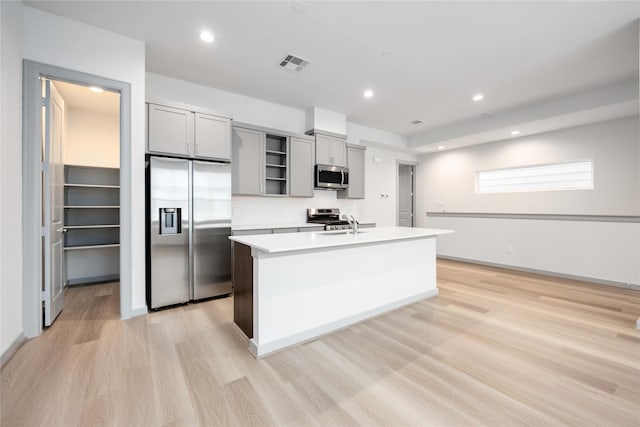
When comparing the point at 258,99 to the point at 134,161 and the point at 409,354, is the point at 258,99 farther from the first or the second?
the point at 409,354

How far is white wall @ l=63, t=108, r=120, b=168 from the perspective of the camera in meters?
4.01

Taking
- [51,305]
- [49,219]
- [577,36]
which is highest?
[577,36]

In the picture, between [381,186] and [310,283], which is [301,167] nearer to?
[381,186]

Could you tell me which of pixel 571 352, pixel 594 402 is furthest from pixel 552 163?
pixel 594 402

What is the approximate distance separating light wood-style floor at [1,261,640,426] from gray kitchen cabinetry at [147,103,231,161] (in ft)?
6.13

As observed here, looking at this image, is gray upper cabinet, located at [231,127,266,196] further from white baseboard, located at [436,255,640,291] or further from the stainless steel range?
white baseboard, located at [436,255,640,291]

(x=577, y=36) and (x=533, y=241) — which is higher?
(x=577, y=36)

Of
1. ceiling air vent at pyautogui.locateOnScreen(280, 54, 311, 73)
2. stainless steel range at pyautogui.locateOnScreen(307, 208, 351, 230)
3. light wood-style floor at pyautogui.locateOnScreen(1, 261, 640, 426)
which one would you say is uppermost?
ceiling air vent at pyautogui.locateOnScreen(280, 54, 311, 73)

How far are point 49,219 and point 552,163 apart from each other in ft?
23.6

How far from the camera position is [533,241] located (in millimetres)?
4934

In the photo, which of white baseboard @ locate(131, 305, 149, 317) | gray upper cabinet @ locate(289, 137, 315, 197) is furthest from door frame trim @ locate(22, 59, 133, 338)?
gray upper cabinet @ locate(289, 137, 315, 197)

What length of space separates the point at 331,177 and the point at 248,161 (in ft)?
5.04

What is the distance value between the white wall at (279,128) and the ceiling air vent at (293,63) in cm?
114

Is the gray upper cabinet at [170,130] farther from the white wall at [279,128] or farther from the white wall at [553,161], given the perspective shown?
the white wall at [553,161]
